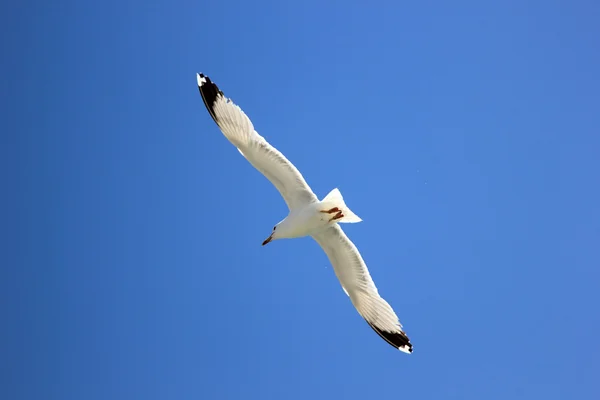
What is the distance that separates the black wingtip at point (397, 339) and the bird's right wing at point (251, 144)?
5.98 feet

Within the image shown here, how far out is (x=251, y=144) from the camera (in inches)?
304

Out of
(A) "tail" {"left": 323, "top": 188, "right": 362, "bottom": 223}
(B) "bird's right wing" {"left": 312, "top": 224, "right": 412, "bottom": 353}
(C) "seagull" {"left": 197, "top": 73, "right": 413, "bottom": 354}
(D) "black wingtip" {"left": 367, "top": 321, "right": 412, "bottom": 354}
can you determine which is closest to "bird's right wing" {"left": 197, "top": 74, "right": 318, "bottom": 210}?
(C) "seagull" {"left": 197, "top": 73, "right": 413, "bottom": 354}

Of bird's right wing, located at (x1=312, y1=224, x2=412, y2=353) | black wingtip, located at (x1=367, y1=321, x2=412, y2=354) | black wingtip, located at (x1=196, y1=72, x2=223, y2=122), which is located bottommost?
black wingtip, located at (x1=367, y1=321, x2=412, y2=354)

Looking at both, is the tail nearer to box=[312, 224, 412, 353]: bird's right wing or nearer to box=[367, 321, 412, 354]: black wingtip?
box=[312, 224, 412, 353]: bird's right wing

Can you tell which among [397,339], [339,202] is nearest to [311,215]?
[339,202]

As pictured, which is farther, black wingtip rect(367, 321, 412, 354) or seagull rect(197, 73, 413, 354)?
black wingtip rect(367, 321, 412, 354)

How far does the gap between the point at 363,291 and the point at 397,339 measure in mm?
661

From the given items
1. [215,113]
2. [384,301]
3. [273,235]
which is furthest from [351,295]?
[215,113]

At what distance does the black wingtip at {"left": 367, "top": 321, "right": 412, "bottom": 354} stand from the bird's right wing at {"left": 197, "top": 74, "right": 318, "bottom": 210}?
5.98 feet

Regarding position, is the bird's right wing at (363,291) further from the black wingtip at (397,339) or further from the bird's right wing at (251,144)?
the bird's right wing at (251,144)

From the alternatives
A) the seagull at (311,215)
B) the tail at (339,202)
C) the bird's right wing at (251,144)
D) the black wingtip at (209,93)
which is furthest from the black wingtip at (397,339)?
the black wingtip at (209,93)

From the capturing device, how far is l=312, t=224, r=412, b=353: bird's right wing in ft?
27.7

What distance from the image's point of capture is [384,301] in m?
8.55

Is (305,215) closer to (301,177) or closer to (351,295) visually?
(301,177)
